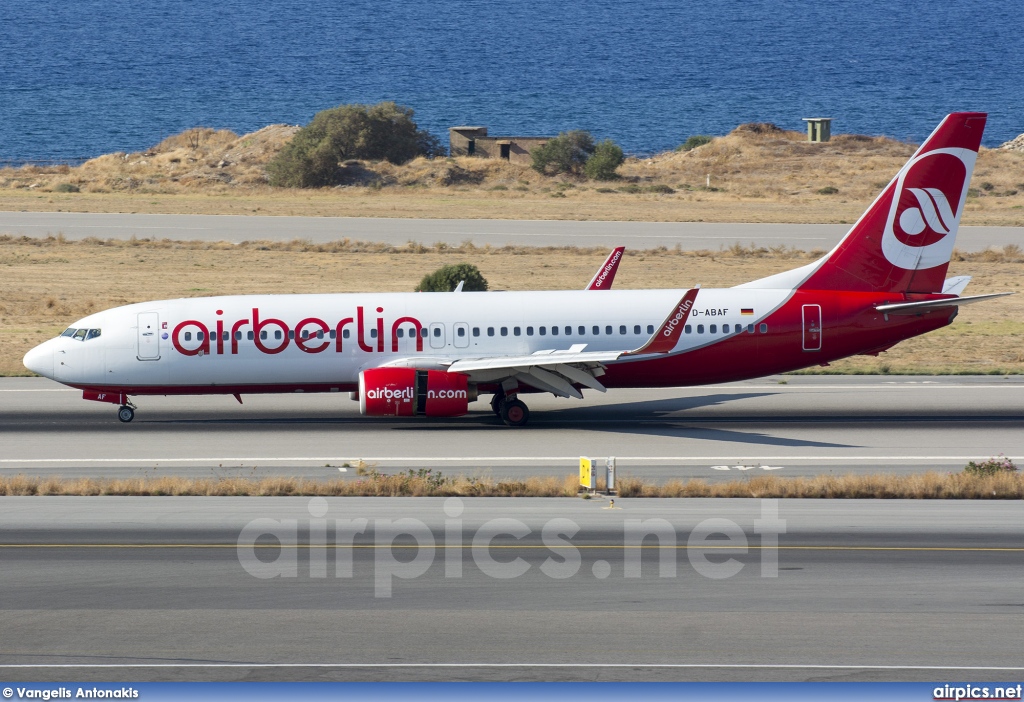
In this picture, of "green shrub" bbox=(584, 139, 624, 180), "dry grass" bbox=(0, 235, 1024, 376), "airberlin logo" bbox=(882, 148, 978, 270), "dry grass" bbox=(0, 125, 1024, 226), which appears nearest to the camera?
"airberlin logo" bbox=(882, 148, 978, 270)

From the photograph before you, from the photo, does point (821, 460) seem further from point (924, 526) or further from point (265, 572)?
point (265, 572)

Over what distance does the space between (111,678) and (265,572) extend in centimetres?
480

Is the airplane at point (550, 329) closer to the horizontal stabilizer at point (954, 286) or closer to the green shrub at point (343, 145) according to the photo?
the horizontal stabilizer at point (954, 286)

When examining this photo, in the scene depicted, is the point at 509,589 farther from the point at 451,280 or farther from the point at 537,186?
the point at 537,186

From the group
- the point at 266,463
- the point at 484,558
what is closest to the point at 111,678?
the point at 484,558

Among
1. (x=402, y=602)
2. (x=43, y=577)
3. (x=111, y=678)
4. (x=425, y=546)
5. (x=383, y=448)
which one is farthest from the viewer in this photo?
(x=383, y=448)

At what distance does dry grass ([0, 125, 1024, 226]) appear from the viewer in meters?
87.1

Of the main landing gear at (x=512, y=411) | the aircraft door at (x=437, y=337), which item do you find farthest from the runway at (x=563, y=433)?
the aircraft door at (x=437, y=337)

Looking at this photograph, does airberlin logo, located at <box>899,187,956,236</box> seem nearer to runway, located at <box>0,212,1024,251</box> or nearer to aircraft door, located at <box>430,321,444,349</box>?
aircraft door, located at <box>430,321,444,349</box>

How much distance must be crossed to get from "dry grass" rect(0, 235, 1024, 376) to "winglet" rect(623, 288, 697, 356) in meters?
14.9

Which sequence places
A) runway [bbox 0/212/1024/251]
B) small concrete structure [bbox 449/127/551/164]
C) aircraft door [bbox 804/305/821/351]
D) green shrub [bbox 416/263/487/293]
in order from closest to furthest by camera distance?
1. aircraft door [bbox 804/305/821/351]
2. green shrub [bbox 416/263/487/293]
3. runway [bbox 0/212/1024/251]
4. small concrete structure [bbox 449/127/551/164]

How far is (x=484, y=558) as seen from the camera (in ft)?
66.9

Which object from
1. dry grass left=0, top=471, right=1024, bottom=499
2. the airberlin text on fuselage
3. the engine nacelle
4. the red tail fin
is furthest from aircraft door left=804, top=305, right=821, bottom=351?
the airberlin text on fuselage

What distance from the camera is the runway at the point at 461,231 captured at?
72.4 meters
